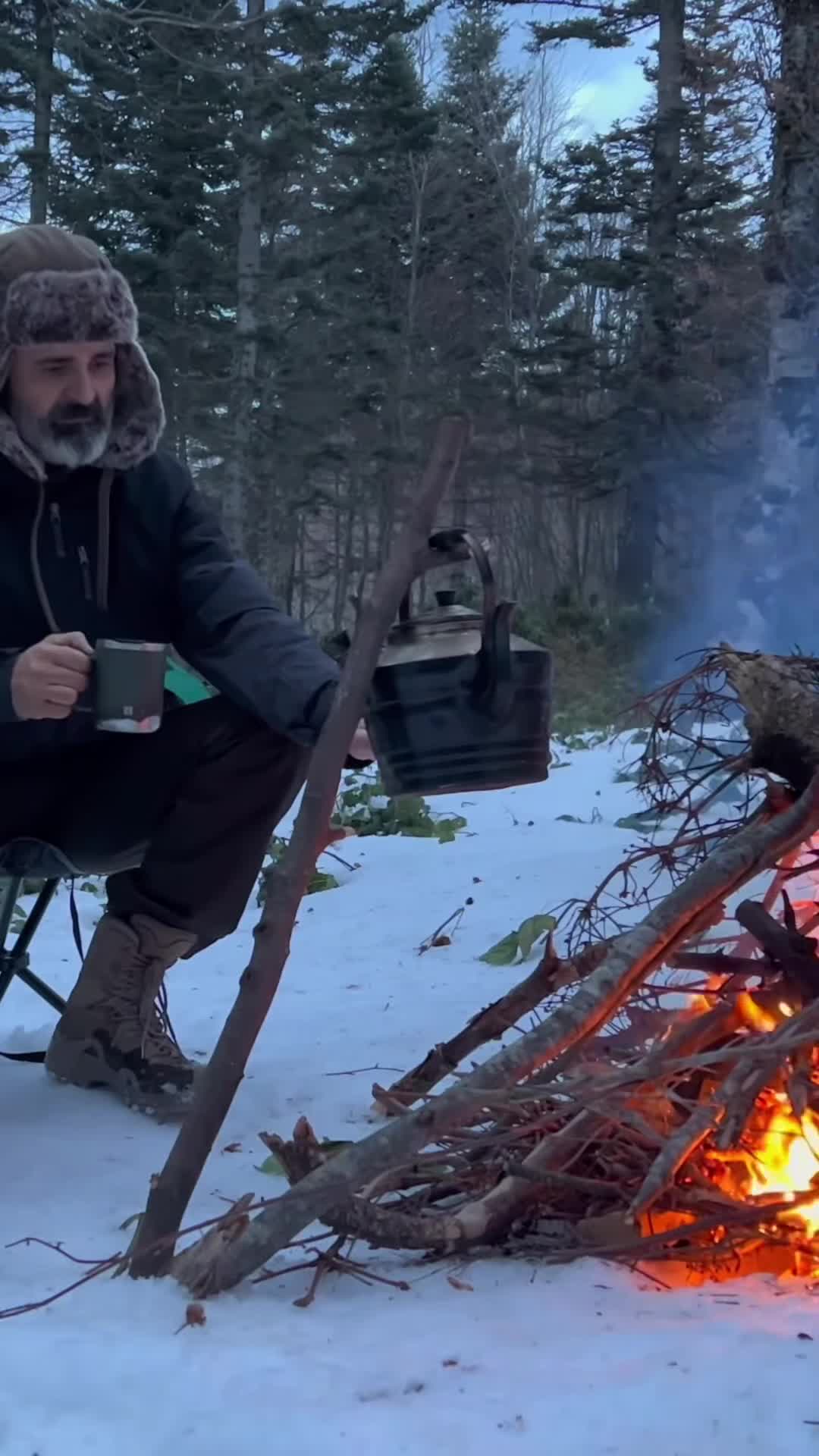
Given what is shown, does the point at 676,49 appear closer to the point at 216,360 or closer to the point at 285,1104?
the point at 216,360

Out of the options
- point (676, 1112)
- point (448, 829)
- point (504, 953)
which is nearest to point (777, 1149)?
point (676, 1112)

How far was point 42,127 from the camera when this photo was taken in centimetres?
1365

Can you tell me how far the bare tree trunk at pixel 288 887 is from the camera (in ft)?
4.20

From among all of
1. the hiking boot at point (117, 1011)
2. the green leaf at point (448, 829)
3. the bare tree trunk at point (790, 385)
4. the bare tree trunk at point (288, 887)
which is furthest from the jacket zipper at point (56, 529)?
the bare tree trunk at point (790, 385)

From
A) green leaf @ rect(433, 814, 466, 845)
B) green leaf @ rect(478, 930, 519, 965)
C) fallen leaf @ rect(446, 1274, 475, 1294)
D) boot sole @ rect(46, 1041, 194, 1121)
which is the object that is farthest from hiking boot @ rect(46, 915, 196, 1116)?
green leaf @ rect(433, 814, 466, 845)

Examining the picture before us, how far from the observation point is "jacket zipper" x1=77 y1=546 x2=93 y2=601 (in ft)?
7.32

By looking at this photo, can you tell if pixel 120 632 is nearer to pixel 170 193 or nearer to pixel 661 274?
pixel 661 274

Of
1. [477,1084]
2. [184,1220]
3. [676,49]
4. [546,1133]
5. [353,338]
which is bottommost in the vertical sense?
[184,1220]

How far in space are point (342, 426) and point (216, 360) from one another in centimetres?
217

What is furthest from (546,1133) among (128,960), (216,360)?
(216,360)

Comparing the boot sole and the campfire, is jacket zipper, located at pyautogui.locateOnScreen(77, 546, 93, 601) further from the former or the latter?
the campfire

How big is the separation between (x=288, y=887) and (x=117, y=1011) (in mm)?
1041

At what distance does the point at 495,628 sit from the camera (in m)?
1.53

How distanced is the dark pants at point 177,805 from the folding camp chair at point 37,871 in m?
0.02
